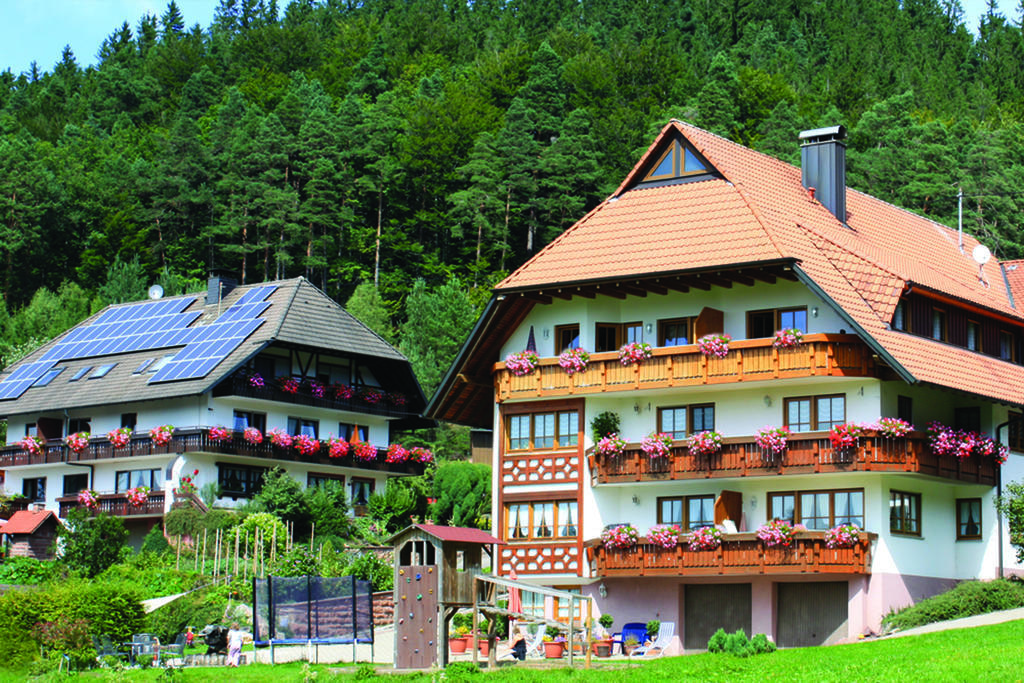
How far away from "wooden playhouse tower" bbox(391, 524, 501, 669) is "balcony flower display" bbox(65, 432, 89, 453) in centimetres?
3009

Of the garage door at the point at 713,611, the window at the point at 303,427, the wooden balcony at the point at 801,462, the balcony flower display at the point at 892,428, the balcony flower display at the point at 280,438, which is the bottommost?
the garage door at the point at 713,611

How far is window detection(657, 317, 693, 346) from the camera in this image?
141ft

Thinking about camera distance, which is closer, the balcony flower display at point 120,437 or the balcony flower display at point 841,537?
the balcony flower display at point 841,537

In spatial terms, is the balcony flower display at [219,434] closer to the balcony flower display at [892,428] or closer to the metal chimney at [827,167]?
the metal chimney at [827,167]

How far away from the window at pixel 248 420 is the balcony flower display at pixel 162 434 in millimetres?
2575

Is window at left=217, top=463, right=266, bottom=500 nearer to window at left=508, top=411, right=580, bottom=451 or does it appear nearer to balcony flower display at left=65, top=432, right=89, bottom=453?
balcony flower display at left=65, top=432, right=89, bottom=453

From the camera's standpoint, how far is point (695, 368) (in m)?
41.4

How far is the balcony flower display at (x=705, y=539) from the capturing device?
39.9 m

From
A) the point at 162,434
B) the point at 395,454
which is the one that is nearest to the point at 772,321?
the point at 395,454

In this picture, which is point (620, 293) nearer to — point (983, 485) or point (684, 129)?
point (684, 129)

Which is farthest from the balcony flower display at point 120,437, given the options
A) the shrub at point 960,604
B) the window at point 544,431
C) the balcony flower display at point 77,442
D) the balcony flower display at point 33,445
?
the shrub at point 960,604

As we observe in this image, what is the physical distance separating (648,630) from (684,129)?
1450cm

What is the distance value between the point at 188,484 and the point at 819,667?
3321cm

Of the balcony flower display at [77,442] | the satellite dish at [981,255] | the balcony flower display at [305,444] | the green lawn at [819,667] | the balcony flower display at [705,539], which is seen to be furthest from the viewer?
the balcony flower display at [77,442]
